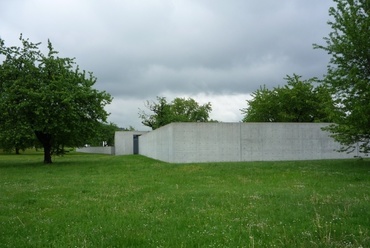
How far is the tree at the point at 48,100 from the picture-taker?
29234mm

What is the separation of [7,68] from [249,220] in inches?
1113

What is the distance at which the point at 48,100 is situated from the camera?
1172 inches

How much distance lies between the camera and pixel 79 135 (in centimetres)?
3269

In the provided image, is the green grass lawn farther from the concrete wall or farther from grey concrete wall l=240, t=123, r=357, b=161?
grey concrete wall l=240, t=123, r=357, b=161

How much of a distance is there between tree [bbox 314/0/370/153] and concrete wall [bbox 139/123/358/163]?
32.4ft

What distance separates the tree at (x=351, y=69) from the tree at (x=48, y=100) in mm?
19191

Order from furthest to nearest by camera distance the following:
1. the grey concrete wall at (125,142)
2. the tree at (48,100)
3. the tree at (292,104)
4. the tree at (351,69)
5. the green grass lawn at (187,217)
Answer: the grey concrete wall at (125,142), the tree at (292,104), the tree at (48,100), the tree at (351,69), the green grass lawn at (187,217)

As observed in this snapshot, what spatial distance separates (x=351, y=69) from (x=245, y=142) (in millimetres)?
12751

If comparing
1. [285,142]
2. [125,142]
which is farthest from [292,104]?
[125,142]

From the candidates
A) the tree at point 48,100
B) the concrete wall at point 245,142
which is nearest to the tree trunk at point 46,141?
the tree at point 48,100

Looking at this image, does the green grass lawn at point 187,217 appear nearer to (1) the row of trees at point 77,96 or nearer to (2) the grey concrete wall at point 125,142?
(1) the row of trees at point 77,96

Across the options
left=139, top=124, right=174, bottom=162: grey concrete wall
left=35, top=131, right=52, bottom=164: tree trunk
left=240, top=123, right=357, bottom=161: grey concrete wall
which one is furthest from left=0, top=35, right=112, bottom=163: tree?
left=240, top=123, right=357, bottom=161: grey concrete wall

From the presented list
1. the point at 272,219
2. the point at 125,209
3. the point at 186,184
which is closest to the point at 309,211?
the point at 272,219

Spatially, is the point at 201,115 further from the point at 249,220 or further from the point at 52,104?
the point at 249,220
